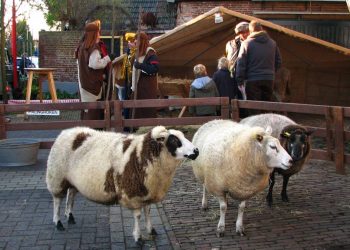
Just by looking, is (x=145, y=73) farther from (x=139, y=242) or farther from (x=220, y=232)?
(x=139, y=242)

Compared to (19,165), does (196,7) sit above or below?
above

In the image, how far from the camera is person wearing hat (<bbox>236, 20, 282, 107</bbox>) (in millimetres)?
8727

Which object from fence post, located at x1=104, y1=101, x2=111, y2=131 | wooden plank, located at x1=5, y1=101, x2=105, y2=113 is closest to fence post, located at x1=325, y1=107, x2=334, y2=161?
fence post, located at x1=104, y1=101, x2=111, y2=131

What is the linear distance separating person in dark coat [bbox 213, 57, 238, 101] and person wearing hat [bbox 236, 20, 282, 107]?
1.01m

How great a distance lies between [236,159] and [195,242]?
37.3 inches

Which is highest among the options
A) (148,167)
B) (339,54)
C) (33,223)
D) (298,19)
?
(298,19)

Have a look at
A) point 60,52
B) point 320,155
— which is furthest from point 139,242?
point 60,52

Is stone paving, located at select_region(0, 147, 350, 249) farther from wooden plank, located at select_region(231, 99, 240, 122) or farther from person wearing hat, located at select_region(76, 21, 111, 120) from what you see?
person wearing hat, located at select_region(76, 21, 111, 120)

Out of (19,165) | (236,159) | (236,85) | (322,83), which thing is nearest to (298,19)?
(322,83)

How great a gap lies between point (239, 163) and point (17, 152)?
4.49m

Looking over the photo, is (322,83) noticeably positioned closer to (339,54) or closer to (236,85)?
(339,54)

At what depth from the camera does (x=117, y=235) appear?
5.41 meters

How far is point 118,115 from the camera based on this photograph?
903 cm

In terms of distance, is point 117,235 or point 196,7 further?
point 196,7
